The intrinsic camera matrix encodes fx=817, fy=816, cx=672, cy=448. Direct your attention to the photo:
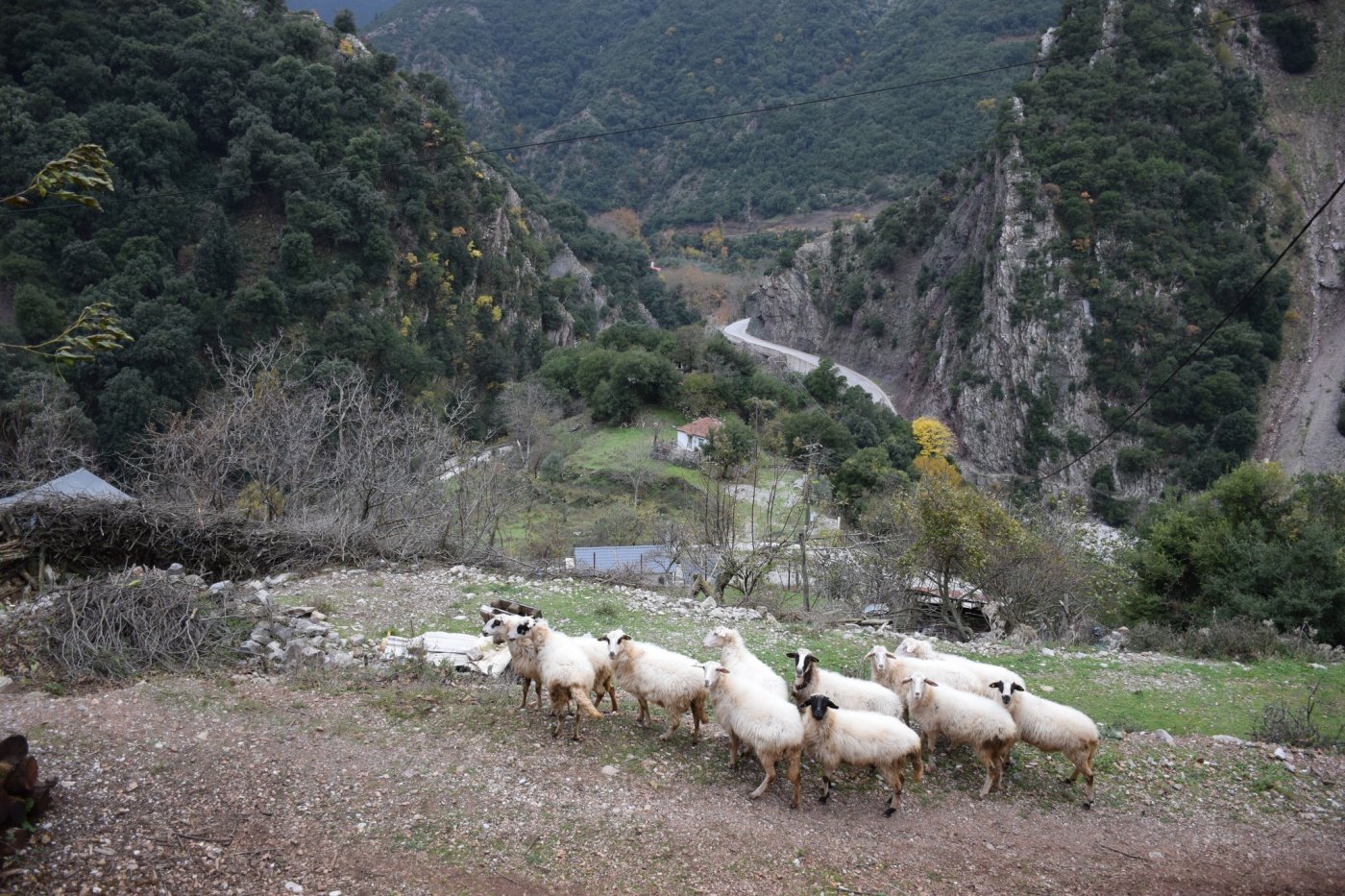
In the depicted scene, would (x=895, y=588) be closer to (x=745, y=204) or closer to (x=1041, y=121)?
(x=1041, y=121)

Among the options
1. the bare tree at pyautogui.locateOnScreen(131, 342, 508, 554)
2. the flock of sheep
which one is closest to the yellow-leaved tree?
the bare tree at pyautogui.locateOnScreen(131, 342, 508, 554)

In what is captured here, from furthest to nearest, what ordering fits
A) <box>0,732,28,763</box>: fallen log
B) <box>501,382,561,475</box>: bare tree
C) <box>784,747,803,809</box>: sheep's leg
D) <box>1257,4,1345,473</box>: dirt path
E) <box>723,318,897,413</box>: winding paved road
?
<box>723,318,897,413</box>: winding paved road < <box>1257,4,1345,473</box>: dirt path < <box>501,382,561,475</box>: bare tree < <box>784,747,803,809</box>: sheep's leg < <box>0,732,28,763</box>: fallen log

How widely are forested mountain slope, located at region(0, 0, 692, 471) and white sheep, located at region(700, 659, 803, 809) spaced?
24294 millimetres

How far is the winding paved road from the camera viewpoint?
223 ft

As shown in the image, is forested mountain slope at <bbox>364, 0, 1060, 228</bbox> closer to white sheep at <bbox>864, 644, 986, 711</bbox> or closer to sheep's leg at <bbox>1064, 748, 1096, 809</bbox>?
white sheep at <bbox>864, 644, 986, 711</bbox>

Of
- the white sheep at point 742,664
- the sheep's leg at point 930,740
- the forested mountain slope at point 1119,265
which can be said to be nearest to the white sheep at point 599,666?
the white sheep at point 742,664

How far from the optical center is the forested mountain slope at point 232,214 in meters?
31.7

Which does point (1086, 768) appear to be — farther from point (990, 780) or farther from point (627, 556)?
point (627, 556)

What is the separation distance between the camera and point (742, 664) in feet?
24.0

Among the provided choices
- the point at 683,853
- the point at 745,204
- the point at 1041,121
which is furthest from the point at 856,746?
the point at 745,204

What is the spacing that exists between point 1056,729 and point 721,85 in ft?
461

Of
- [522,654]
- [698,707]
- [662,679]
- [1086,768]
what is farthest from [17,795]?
[1086,768]

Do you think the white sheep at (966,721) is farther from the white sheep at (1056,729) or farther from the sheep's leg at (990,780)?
the white sheep at (1056,729)

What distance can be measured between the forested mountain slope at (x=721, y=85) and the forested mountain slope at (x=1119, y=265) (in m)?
30.6
